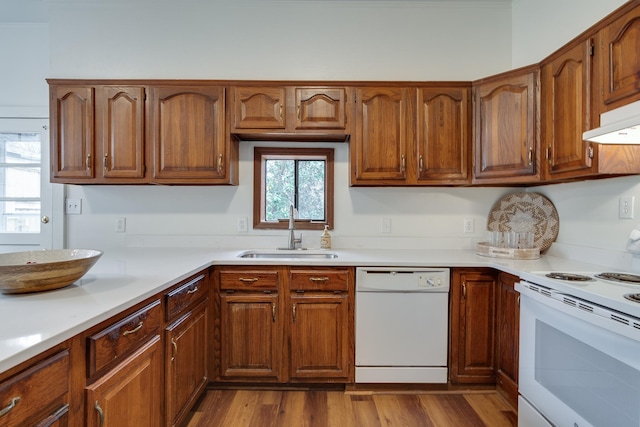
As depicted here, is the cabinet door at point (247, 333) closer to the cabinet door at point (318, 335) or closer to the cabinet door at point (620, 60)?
the cabinet door at point (318, 335)

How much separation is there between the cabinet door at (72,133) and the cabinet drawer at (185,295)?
1.22m

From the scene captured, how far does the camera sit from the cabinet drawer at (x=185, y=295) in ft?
4.80

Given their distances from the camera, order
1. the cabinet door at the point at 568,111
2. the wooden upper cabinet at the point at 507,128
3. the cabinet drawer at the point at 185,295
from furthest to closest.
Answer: the wooden upper cabinet at the point at 507,128 → the cabinet door at the point at 568,111 → the cabinet drawer at the point at 185,295

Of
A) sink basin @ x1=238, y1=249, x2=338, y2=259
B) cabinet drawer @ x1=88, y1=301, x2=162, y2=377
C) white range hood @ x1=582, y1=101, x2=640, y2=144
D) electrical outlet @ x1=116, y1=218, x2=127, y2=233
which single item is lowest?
cabinet drawer @ x1=88, y1=301, x2=162, y2=377

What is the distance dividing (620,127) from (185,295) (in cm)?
206

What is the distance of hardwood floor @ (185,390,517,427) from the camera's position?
175 cm

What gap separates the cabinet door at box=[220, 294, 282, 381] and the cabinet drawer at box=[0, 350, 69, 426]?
114 cm

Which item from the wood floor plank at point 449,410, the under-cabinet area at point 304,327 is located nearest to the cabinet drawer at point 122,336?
the under-cabinet area at point 304,327

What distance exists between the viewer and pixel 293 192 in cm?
265

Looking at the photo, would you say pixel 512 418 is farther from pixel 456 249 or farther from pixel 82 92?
pixel 82 92

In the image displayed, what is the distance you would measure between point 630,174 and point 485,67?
1.40 metres

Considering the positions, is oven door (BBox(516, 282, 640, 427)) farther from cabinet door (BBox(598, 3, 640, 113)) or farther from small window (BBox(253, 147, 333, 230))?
small window (BBox(253, 147, 333, 230))

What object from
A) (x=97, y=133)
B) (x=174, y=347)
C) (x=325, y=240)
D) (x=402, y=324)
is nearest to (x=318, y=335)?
(x=402, y=324)

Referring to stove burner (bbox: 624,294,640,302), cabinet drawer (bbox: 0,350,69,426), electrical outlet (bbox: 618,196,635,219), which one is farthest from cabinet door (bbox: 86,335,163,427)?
electrical outlet (bbox: 618,196,635,219)
